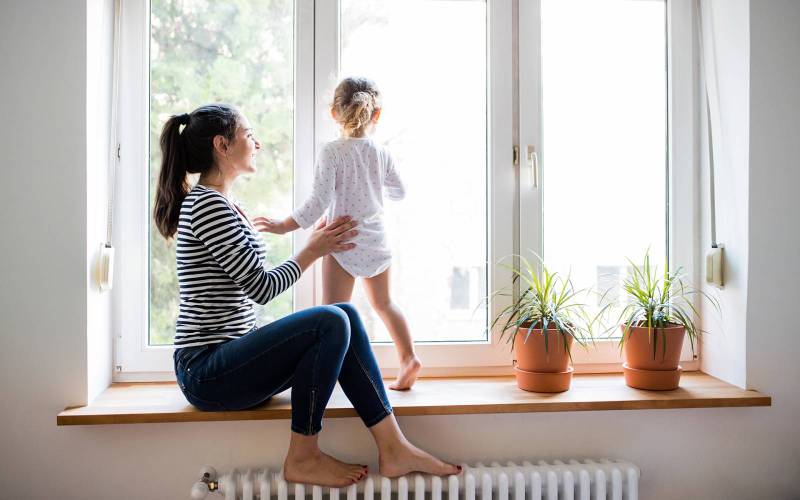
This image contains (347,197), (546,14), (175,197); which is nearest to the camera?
(175,197)

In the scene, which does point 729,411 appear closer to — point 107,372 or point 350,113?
point 350,113

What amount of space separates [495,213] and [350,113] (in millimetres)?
590

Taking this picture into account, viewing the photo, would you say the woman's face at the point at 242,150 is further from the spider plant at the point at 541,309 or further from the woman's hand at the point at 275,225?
the spider plant at the point at 541,309

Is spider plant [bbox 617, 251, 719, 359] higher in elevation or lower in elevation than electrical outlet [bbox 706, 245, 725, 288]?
lower

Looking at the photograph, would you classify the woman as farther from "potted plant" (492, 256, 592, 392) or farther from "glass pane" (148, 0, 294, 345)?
"potted plant" (492, 256, 592, 392)

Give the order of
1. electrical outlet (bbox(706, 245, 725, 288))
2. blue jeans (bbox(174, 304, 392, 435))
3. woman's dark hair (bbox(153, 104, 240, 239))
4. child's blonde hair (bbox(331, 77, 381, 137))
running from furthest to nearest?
electrical outlet (bbox(706, 245, 725, 288)) < child's blonde hair (bbox(331, 77, 381, 137)) < woman's dark hair (bbox(153, 104, 240, 239)) < blue jeans (bbox(174, 304, 392, 435))

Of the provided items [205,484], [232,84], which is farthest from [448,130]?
[205,484]

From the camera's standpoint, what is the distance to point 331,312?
1.51m

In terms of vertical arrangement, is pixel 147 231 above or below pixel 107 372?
above

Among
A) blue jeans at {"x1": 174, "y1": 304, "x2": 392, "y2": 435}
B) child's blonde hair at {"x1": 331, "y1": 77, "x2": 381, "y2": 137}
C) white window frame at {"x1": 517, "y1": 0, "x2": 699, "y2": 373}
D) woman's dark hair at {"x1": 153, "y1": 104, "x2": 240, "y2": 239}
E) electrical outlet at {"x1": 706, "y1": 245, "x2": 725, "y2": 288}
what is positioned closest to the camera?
blue jeans at {"x1": 174, "y1": 304, "x2": 392, "y2": 435}

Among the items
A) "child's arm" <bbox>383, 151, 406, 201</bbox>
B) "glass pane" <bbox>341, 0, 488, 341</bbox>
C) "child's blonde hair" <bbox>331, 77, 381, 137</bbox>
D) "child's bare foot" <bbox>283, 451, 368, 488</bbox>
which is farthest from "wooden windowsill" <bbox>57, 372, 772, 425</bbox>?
"child's blonde hair" <bbox>331, 77, 381, 137</bbox>

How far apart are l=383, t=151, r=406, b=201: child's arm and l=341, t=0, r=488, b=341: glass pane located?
0.46ft

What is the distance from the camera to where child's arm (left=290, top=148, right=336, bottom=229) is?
1731 millimetres

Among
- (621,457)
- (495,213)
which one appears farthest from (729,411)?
(495,213)
